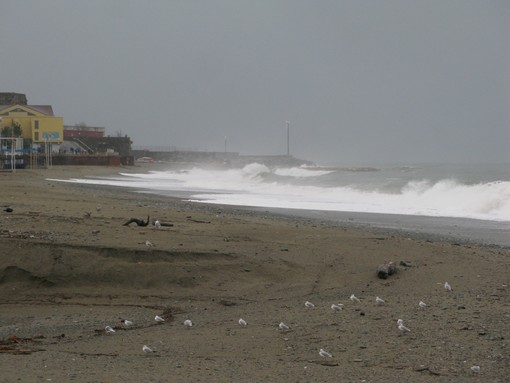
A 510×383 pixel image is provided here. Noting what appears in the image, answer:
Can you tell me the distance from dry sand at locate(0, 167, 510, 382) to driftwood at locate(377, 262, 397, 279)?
117 millimetres

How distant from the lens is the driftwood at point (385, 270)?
10.5m

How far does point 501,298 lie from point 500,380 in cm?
326

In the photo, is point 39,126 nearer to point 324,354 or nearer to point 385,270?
point 385,270

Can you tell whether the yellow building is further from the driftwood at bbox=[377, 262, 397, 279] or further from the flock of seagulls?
the flock of seagulls

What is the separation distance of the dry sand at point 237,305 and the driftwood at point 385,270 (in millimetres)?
117

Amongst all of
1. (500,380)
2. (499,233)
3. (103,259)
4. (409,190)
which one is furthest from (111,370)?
(409,190)

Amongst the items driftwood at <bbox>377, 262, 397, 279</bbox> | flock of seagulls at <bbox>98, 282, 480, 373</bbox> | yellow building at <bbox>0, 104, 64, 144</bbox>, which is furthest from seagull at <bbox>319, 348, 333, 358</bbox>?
yellow building at <bbox>0, 104, 64, 144</bbox>

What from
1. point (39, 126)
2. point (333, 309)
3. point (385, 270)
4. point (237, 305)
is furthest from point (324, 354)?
point (39, 126)

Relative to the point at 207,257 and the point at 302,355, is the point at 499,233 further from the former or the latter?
the point at 302,355

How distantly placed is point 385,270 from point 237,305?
8.59ft

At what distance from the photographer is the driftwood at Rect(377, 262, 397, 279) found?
10.5 m

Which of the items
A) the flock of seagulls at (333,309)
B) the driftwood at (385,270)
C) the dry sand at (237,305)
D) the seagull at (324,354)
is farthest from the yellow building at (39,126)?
the seagull at (324,354)

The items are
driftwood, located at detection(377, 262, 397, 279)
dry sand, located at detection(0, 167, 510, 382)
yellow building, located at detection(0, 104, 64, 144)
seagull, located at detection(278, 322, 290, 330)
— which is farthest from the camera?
yellow building, located at detection(0, 104, 64, 144)

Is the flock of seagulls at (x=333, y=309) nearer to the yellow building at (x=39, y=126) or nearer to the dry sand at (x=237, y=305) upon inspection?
the dry sand at (x=237, y=305)
